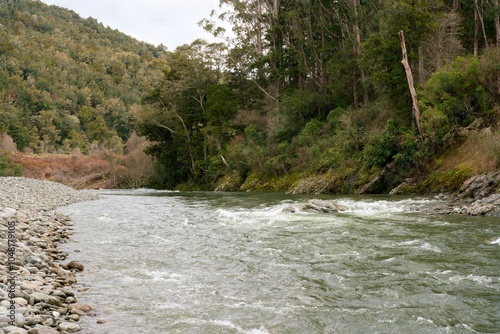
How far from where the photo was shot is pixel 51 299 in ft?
21.5

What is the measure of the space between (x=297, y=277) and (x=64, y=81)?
12022 cm

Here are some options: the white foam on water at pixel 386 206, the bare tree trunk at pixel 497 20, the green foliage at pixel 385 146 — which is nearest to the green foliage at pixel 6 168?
the green foliage at pixel 385 146

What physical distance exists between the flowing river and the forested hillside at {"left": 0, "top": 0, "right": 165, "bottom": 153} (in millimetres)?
76403

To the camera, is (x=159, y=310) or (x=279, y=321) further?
(x=159, y=310)

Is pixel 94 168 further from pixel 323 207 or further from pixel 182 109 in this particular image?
pixel 323 207

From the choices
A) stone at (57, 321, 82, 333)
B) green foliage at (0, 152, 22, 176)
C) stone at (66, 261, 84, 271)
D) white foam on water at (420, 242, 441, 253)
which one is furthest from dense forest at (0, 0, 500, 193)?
stone at (57, 321, 82, 333)

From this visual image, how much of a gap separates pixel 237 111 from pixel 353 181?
21.9 m

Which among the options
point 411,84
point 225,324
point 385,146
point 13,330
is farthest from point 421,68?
point 13,330

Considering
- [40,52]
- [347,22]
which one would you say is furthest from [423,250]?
[40,52]

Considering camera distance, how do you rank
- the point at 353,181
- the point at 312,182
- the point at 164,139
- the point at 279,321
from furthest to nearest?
the point at 164,139
the point at 312,182
the point at 353,181
the point at 279,321

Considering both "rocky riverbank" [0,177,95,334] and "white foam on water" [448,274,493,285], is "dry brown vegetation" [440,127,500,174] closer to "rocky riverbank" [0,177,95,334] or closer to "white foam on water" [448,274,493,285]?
"white foam on water" [448,274,493,285]

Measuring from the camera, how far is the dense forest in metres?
24.1

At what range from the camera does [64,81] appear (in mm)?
114875

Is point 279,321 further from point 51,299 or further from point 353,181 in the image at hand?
point 353,181
